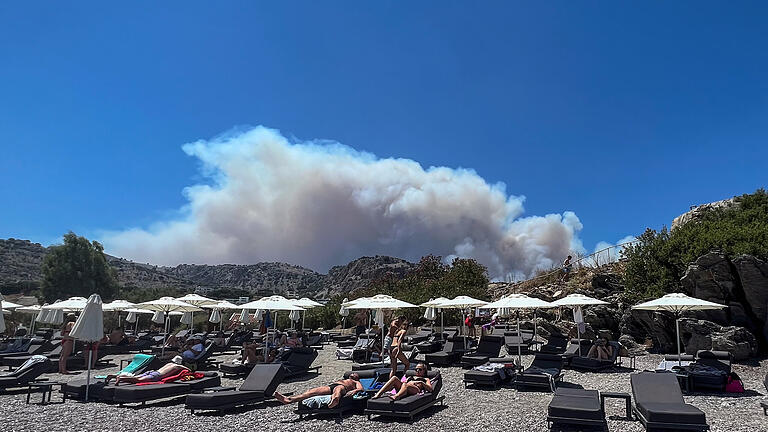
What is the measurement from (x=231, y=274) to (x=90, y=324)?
10791cm

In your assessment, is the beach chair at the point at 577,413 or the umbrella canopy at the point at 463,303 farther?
the umbrella canopy at the point at 463,303

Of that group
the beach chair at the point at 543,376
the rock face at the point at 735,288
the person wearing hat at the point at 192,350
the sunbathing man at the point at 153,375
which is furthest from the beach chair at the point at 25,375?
the rock face at the point at 735,288

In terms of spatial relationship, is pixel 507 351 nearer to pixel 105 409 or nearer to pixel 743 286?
pixel 743 286

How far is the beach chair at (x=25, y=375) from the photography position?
34.6 feet

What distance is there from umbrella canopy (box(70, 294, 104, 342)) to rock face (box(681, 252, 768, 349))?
57.5ft

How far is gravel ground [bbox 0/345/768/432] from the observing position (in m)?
7.70

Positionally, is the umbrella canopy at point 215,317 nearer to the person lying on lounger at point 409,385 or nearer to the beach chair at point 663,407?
the person lying on lounger at point 409,385

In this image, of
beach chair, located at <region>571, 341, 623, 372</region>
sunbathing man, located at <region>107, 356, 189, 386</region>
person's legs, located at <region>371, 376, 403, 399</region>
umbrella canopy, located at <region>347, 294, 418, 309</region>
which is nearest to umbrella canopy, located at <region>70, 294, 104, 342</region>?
sunbathing man, located at <region>107, 356, 189, 386</region>

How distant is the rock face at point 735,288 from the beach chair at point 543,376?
26.9 ft

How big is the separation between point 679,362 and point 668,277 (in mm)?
8375

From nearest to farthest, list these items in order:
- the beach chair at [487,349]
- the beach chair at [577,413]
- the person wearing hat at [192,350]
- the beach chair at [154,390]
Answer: the beach chair at [577,413] → the beach chair at [154,390] → the person wearing hat at [192,350] → the beach chair at [487,349]

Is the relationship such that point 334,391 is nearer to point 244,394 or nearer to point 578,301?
point 244,394

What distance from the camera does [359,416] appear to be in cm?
851

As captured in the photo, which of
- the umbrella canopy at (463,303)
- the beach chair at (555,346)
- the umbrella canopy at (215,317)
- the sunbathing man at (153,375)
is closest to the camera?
the sunbathing man at (153,375)
